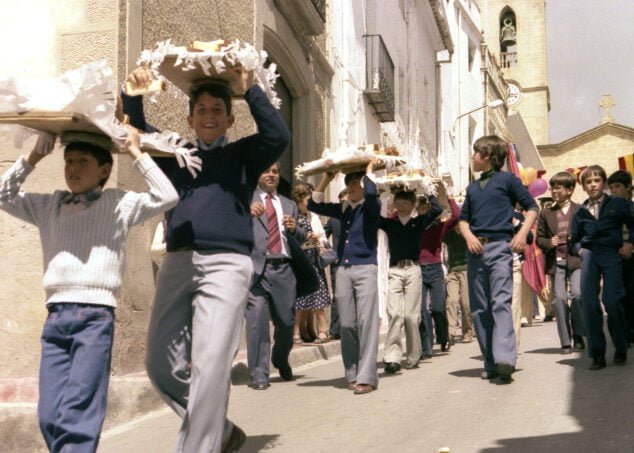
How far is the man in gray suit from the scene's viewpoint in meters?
8.17

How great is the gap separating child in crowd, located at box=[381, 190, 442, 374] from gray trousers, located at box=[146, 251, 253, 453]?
464 cm

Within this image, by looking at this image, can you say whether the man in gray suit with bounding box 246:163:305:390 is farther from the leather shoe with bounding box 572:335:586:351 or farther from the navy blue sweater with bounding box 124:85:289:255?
the leather shoe with bounding box 572:335:586:351

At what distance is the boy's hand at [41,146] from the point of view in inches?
175

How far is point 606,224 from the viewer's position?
8.60 meters

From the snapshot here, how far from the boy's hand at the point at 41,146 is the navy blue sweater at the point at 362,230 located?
3.76 meters

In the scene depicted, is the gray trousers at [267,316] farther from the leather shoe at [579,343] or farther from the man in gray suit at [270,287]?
the leather shoe at [579,343]

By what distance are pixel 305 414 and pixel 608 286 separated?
3357 millimetres

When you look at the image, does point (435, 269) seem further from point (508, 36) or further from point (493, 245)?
point (508, 36)

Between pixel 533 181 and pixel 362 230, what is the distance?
14.3 metres

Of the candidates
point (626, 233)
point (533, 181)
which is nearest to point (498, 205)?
point (626, 233)

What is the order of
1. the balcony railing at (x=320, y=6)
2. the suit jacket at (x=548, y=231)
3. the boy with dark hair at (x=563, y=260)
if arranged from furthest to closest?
the balcony railing at (x=320, y=6)
the suit jacket at (x=548, y=231)
the boy with dark hair at (x=563, y=260)

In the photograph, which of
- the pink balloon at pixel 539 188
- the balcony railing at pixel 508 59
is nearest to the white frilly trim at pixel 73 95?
the pink balloon at pixel 539 188

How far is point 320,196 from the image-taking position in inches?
329

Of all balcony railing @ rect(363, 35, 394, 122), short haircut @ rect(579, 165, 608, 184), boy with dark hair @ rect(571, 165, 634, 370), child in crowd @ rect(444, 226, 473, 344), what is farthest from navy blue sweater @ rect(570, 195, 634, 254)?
balcony railing @ rect(363, 35, 394, 122)
